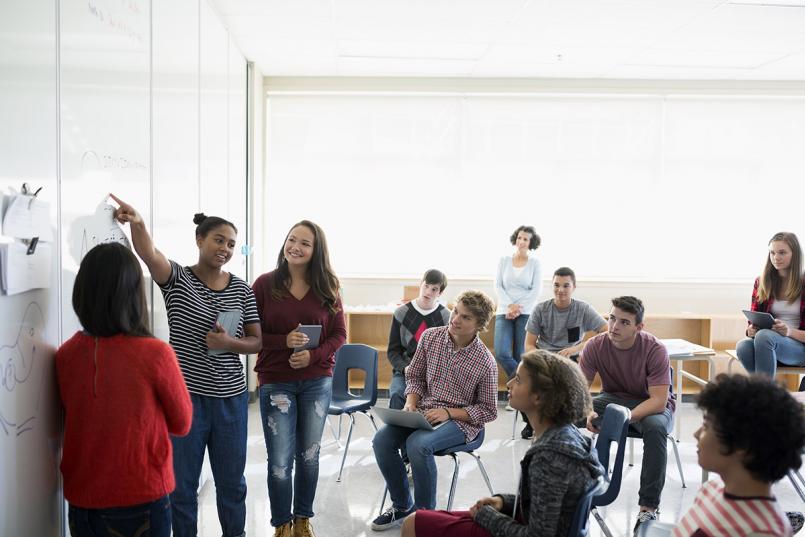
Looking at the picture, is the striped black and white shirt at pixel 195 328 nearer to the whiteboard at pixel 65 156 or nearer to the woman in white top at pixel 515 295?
the whiteboard at pixel 65 156

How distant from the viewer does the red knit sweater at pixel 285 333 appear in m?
2.82

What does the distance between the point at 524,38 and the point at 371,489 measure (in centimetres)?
342

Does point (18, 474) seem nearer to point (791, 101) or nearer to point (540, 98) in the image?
point (540, 98)

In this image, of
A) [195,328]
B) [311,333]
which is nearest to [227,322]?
[195,328]

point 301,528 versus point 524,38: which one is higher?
point 524,38

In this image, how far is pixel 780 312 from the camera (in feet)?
14.8

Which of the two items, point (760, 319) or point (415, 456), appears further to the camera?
point (760, 319)

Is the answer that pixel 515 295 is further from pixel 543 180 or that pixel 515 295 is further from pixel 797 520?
pixel 797 520

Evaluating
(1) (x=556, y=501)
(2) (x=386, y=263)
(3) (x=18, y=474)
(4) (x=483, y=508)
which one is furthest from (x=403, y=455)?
(2) (x=386, y=263)

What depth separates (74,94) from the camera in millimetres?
2051

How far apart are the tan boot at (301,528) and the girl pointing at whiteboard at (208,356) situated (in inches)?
14.6

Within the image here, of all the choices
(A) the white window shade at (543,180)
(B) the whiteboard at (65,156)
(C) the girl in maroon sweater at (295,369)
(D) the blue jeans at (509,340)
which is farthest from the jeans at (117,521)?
(A) the white window shade at (543,180)

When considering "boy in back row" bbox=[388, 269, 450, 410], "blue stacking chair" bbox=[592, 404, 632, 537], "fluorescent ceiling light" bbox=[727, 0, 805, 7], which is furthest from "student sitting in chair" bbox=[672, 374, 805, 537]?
"fluorescent ceiling light" bbox=[727, 0, 805, 7]

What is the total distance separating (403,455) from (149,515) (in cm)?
217
